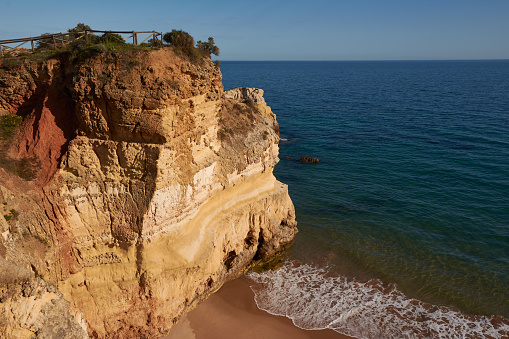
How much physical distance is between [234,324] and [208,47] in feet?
47.9

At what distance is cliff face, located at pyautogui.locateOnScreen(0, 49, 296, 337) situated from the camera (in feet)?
44.1

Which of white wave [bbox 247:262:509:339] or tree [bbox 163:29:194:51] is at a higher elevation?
tree [bbox 163:29:194:51]

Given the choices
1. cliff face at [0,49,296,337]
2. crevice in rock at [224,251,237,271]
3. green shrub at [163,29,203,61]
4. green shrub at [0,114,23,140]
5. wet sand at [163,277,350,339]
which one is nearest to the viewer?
cliff face at [0,49,296,337]

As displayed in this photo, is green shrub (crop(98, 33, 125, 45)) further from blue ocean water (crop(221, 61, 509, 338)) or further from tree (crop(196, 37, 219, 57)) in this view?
blue ocean water (crop(221, 61, 509, 338))

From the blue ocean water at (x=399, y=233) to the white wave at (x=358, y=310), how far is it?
0.06 meters

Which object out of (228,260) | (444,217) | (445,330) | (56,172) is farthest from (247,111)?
(444,217)

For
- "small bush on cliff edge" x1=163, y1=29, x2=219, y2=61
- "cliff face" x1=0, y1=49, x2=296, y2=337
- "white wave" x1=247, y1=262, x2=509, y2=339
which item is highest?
Answer: "small bush on cliff edge" x1=163, y1=29, x2=219, y2=61

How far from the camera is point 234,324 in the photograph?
58.9 feet

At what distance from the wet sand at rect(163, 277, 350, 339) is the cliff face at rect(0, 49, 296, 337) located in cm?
157

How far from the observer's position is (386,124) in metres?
57.3

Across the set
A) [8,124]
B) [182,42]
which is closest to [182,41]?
[182,42]

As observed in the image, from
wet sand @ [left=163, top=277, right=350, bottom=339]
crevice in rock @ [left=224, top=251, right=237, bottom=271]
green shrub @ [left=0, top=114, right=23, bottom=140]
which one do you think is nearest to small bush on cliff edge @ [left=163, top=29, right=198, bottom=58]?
green shrub @ [left=0, top=114, right=23, bottom=140]

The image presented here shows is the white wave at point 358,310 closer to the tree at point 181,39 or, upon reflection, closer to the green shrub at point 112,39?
the tree at point 181,39

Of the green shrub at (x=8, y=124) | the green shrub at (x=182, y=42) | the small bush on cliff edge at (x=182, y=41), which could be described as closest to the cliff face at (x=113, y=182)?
the green shrub at (x=8, y=124)
